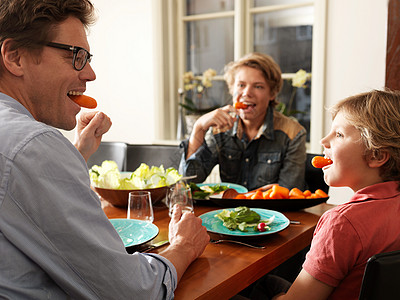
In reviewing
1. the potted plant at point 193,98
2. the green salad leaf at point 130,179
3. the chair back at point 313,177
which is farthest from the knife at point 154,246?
the potted plant at point 193,98

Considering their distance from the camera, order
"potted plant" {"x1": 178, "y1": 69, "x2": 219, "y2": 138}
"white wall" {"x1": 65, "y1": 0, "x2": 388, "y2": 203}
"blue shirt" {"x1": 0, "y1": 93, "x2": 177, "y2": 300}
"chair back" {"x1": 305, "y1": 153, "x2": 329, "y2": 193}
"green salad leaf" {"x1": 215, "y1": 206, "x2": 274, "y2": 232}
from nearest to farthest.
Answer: "blue shirt" {"x1": 0, "y1": 93, "x2": 177, "y2": 300}, "green salad leaf" {"x1": 215, "y1": 206, "x2": 274, "y2": 232}, "chair back" {"x1": 305, "y1": 153, "x2": 329, "y2": 193}, "white wall" {"x1": 65, "y1": 0, "x2": 388, "y2": 203}, "potted plant" {"x1": 178, "y1": 69, "x2": 219, "y2": 138}

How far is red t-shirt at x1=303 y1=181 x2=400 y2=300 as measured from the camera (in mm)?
1053

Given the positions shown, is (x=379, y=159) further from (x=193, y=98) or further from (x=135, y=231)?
(x=193, y=98)

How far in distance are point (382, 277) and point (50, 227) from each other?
0.63m

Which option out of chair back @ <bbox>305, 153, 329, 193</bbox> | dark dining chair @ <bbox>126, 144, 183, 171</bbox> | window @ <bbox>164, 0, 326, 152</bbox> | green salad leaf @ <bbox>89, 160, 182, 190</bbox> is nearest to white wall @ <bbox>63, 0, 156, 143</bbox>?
window @ <bbox>164, 0, 326, 152</bbox>

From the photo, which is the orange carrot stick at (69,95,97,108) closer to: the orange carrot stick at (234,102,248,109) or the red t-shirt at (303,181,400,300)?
the red t-shirt at (303,181,400,300)

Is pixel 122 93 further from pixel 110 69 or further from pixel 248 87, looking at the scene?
pixel 248 87

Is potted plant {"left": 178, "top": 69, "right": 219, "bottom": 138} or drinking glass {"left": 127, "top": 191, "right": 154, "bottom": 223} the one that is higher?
potted plant {"left": 178, "top": 69, "right": 219, "bottom": 138}

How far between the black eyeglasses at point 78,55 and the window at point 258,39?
250 centimetres

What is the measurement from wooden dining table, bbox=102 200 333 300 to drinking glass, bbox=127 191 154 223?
8 cm

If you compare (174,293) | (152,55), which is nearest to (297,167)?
(174,293)

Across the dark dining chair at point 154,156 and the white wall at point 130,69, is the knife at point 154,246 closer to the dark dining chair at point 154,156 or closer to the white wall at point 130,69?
the dark dining chair at point 154,156

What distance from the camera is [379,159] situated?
118cm

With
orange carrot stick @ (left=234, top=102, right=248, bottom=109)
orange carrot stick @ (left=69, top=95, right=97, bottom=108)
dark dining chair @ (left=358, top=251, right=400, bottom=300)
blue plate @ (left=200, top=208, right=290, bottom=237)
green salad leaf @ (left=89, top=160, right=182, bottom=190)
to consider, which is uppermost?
orange carrot stick @ (left=69, top=95, right=97, bottom=108)
